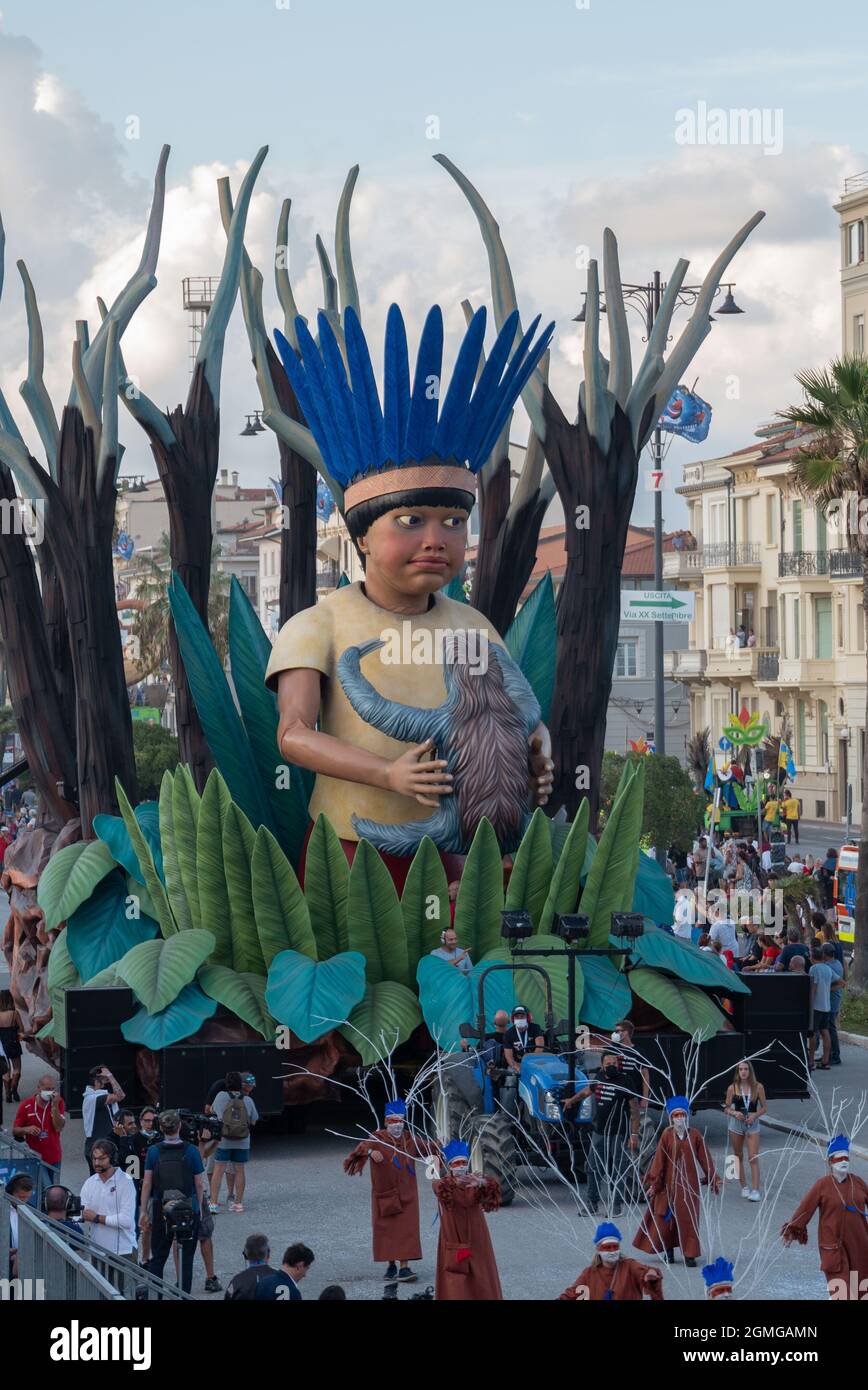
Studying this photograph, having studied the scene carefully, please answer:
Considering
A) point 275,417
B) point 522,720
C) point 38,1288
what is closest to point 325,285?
point 275,417

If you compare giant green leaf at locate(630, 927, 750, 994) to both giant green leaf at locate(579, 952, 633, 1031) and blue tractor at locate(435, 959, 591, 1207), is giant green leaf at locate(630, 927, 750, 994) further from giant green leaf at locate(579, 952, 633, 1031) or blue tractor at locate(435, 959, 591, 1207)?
blue tractor at locate(435, 959, 591, 1207)

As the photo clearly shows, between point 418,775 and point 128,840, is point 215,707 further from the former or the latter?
point 418,775

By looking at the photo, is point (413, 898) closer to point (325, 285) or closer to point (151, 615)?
point (325, 285)

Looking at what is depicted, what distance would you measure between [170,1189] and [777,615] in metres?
54.4

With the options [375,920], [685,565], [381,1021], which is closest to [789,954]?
[375,920]

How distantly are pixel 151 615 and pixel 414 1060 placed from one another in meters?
45.5

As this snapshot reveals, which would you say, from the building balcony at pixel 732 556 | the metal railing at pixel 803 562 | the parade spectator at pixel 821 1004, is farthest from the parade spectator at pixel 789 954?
the building balcony at pixel 732 556

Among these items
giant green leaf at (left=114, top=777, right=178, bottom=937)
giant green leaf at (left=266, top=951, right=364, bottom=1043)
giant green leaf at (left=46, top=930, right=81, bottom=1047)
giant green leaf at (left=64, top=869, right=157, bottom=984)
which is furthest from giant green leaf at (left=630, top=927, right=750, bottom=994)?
giant green leaf at (left=46, top=930, right=81, bottom=1047)

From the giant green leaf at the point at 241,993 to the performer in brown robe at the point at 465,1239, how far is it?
5.50 metres

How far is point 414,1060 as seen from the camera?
1645cm

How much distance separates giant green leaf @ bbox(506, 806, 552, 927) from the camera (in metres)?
16.5

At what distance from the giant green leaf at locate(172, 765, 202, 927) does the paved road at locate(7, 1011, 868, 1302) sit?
2.16 meters

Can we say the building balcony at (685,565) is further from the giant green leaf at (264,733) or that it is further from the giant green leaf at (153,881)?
the giant green leaf at (153,881)
